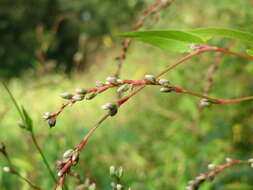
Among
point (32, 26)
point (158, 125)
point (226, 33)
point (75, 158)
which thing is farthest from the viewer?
point (32, 26)

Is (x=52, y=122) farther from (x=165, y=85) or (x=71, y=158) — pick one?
(x=165, y=85)

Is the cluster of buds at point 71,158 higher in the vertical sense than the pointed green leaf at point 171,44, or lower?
lower

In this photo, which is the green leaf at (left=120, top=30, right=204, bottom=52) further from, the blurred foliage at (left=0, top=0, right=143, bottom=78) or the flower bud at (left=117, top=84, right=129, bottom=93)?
the blurred foliage at (left=0, top=0, right=143, bottom=78)

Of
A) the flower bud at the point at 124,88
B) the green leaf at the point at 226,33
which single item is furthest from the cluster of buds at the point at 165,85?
the green leaf at the point at 226,33

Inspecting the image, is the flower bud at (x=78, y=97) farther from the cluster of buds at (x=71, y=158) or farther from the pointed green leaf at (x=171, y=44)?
the pointed green leaf at (x=171, y=44)

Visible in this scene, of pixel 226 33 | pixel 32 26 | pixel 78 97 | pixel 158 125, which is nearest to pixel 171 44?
pixel 226 33

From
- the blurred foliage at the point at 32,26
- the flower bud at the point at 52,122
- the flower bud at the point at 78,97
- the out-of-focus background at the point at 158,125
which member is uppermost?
the blurred foliage at the point at 32,26

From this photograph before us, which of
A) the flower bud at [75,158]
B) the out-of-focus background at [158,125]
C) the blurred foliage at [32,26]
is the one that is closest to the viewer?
the flower bud at [75,158]

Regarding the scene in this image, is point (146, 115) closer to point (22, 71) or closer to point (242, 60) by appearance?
point (242, 60)

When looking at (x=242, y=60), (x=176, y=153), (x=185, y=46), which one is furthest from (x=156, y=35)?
(x=242, y=60)
